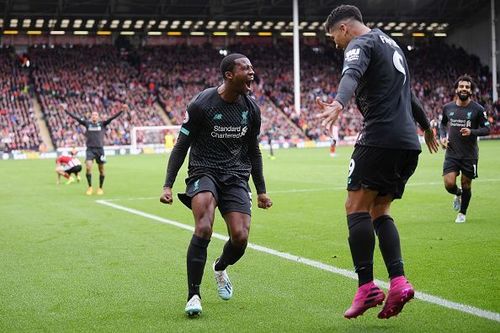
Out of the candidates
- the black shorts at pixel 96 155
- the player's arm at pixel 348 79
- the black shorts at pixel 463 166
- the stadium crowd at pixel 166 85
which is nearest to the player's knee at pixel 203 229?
the player's arm at pixel 348 79

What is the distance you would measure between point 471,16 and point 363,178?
68.5m

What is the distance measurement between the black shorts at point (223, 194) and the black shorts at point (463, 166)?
702 centimetres

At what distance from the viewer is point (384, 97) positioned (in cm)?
616

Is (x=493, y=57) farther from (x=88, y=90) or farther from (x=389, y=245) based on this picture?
(x=389, y=245)

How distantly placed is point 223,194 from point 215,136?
52cm

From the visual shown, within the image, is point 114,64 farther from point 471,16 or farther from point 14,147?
point 471,16

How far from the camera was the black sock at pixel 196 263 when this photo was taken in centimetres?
664

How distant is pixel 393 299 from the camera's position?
19.3 feet

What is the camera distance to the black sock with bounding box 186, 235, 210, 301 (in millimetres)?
6641

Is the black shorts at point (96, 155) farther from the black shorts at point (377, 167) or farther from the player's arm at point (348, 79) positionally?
the player's arm at point (348, 79)

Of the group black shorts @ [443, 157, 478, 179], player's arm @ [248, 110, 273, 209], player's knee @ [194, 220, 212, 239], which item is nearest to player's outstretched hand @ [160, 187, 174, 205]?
player's knee @ [194, 220, 212, 239]

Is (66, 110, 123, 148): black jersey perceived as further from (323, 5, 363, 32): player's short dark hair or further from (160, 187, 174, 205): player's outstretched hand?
(323, 5, 363, 32): player's short dark hair

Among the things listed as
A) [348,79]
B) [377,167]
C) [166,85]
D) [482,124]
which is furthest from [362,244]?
[166,85]

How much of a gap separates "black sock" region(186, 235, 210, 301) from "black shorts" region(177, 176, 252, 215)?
0.41 metres
